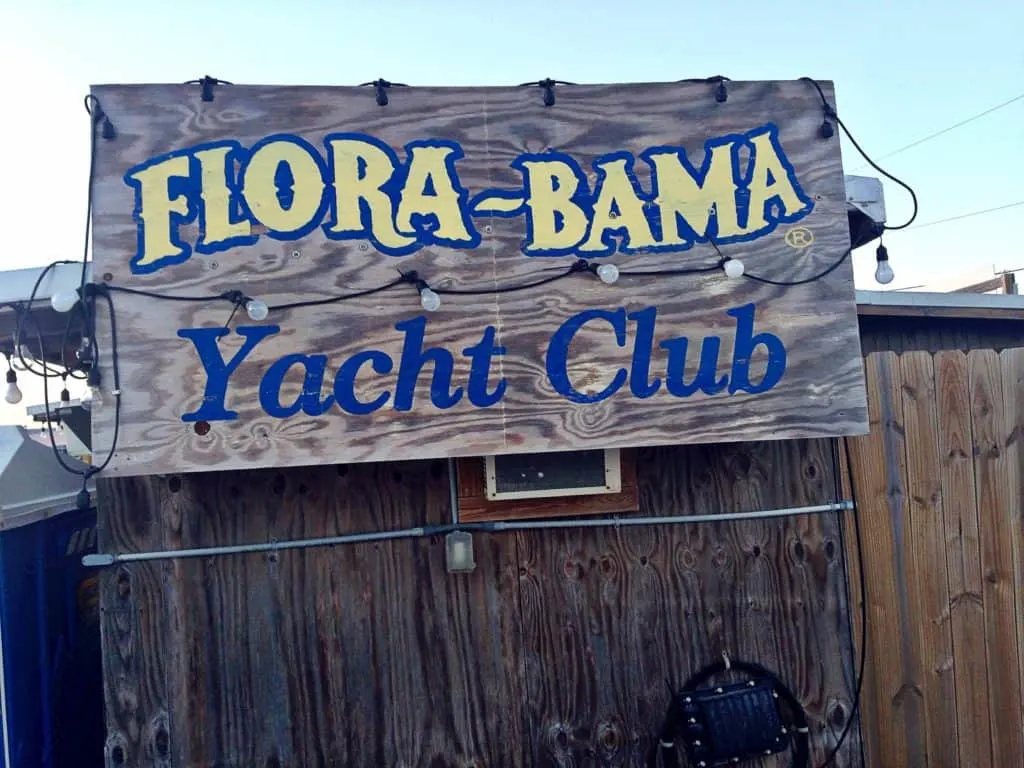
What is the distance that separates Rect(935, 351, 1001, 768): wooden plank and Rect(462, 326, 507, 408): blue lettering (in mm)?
2062

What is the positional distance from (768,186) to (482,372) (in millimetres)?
1403

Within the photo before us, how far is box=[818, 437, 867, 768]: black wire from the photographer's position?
3189mm

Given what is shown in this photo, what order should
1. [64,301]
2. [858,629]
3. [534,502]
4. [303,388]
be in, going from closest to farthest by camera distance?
[64,301]
[303,388]
[534,502]
[858,629]

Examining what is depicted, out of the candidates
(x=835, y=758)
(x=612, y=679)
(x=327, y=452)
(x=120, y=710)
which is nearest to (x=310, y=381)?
(x=327, y=452)

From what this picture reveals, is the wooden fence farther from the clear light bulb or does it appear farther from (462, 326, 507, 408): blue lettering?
the clear light bulb

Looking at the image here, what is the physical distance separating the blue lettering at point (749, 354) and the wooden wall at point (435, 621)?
391 mm

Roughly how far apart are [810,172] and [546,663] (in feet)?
7.52

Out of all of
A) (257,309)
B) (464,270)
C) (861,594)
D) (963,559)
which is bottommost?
(861,594)

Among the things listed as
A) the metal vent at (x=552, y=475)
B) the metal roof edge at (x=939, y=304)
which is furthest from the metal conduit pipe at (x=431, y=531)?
the metal roof edge at (x=939, y=304)

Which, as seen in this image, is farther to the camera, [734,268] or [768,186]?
[768,186]

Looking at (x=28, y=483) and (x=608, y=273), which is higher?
(x=608, y=273)

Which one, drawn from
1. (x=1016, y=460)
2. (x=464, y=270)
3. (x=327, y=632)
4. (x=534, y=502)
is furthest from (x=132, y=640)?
(x=1016, y=460)

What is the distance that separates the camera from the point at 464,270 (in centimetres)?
285

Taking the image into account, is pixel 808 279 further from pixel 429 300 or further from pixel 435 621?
pixel 435 621
